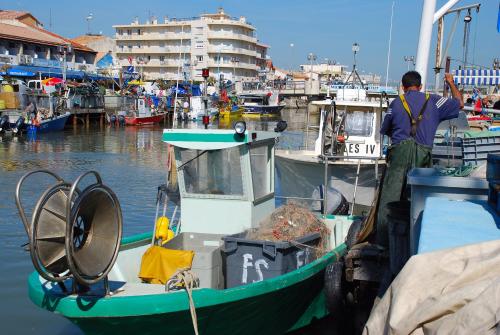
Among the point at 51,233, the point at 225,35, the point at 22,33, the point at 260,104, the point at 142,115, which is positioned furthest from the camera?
the point at 225,35

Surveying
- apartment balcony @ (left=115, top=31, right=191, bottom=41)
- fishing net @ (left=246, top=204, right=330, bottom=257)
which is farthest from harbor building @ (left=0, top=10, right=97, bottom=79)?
fishing net @ (left=246, top=204, right=330, bottom=257)

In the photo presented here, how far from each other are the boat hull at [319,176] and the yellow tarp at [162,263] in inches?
278

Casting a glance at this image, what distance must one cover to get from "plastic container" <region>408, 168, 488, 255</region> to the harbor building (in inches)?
1831

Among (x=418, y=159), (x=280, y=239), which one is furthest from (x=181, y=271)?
(x=418, y=159)

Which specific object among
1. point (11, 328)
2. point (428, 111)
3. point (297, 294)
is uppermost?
point (428, 111)

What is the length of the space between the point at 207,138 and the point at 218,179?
24.2 inches

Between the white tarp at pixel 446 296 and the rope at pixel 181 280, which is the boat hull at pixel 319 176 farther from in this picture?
the white tarp at pixel 446 296

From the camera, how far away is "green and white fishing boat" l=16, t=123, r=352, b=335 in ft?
16.3

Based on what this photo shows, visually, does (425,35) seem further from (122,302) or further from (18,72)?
(18,72)

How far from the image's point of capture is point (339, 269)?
6754 millimetres

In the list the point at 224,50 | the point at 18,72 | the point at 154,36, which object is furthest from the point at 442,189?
the point at 154,36

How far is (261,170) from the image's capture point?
25.7 feet

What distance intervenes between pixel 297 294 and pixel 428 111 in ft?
8.79

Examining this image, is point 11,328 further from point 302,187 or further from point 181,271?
point 302,187
